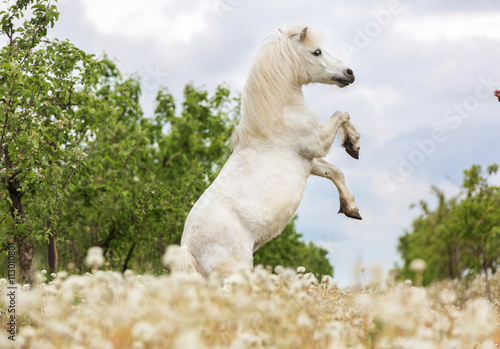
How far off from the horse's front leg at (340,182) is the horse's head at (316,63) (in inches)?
41.1

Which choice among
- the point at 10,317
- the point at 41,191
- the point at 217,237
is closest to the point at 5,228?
the point at 41,191

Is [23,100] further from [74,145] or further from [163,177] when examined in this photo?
[163,177]

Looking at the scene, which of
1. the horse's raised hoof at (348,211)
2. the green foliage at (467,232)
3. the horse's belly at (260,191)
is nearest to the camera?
the horse's belly at (260,191)

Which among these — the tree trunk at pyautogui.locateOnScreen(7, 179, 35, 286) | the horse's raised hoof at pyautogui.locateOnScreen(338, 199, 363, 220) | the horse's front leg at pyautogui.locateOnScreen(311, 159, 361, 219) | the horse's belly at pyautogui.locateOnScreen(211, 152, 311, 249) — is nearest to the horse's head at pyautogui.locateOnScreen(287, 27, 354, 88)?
the horse's front leg at pyautogui.locateOnScreen(311, 159, 361, 219)

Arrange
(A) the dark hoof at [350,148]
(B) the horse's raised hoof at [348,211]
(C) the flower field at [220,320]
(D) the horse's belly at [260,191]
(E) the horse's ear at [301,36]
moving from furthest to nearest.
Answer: (A) the dark hoof at [350,148] < (B) the horse's raised hoof at [348,211] < (E) the horse's ear at [301,36] < (D) the horse's belly at [260,191] < (C) the flower field at [220,320]

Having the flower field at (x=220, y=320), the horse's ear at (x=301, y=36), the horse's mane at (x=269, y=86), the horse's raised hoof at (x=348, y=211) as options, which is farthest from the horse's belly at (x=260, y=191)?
the horse's ear at (x=301, y=36)

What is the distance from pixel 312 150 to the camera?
284 inches

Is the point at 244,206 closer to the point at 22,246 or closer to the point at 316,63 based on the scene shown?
the point at 316,63

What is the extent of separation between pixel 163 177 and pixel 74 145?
5.88 metres

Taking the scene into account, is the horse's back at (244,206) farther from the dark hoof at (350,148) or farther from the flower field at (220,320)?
the flower field at (220,320)

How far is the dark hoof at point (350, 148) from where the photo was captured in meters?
7.72

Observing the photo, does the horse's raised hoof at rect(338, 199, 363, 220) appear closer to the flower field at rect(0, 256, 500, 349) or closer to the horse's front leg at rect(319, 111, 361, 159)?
the horse's front leg at rect(319, 111, 361, 159)

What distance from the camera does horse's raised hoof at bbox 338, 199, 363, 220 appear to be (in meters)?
7.45

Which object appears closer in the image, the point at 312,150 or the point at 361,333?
the point at 361,333
